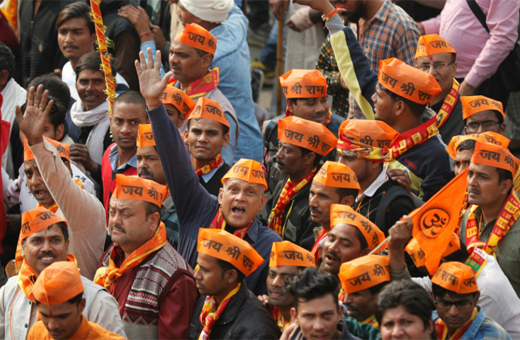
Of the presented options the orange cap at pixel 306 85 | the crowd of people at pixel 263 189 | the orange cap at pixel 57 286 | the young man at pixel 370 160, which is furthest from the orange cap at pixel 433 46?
the orange cap at pixel 57 286

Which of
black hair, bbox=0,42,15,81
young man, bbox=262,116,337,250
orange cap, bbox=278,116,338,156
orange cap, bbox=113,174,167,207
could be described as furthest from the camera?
black hair, bbox=0,42,15,81

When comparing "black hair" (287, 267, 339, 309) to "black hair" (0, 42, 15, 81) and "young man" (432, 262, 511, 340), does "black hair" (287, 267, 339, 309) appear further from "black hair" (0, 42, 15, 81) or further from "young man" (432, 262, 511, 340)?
"black hair" (0, 42, 15, 81)

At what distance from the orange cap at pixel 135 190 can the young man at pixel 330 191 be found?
116 cm

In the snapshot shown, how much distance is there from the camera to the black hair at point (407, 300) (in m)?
3.88

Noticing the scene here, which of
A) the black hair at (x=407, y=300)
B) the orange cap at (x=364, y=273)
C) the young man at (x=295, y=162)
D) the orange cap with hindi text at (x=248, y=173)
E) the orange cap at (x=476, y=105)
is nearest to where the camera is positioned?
the black hair at (x=407, y=300)

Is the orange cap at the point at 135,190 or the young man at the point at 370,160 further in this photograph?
the young man at the point at 370,160

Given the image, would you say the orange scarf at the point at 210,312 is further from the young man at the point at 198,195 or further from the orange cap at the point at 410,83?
the orange cap at the point at 410,83

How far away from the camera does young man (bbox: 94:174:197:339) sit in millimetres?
4773

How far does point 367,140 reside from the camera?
5516mm

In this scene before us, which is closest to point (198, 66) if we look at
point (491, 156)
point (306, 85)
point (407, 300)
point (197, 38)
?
point (197, 38)

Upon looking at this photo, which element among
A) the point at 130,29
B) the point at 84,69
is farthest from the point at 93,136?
the point at 130,29

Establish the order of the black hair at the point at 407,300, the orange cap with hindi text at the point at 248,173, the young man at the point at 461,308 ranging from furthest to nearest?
1. the orange cap with hindi text at the point at 248,173
2. the young man at the point at 461,308
3. the black hair at the point at 407,300

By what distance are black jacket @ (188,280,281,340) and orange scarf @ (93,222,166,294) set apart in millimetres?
606

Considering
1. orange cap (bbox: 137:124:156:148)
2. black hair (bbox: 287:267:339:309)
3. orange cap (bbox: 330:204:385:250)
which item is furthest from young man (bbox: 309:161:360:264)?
orange cap (bbox: 137:124:156:148)
